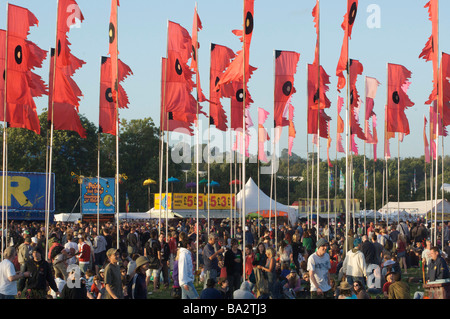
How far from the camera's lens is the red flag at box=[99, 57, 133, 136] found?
28.1 m

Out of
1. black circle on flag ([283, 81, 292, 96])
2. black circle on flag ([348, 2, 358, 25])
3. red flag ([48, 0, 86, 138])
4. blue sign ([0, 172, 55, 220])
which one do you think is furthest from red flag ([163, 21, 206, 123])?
blue sign ([0, 172, 55, 220])

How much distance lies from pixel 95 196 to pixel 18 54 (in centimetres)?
2536

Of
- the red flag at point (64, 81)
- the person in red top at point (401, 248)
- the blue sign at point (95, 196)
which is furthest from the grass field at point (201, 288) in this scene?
the blue sign at point (95, 196)

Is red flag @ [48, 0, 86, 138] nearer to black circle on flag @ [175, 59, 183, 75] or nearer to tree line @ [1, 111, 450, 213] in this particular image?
black circle on flag @ [175, 59, 183, 75]

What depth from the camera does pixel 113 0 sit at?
78.1 ft

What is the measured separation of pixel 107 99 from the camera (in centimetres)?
2828

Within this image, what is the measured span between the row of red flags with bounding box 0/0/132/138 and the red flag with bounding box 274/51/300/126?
247 inches

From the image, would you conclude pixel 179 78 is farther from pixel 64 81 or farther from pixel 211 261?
pixel 211 261

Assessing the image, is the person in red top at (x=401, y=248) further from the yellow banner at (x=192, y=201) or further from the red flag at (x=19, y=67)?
the yellow banner at (x=192, y=201)

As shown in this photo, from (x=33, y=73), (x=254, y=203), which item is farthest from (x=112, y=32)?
(x=254, y=203)

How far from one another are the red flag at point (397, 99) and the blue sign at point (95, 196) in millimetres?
20649

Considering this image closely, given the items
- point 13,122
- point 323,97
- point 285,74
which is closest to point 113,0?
point 13,122

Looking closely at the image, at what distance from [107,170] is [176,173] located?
950 cm
